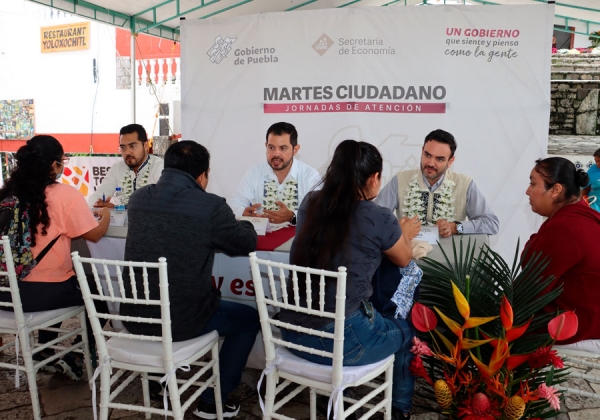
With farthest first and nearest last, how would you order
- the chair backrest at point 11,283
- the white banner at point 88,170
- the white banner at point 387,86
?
the white banner at point 88,170, the white banner at point 387,86, the chair backrest at point 11,283

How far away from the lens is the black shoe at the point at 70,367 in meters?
2.50

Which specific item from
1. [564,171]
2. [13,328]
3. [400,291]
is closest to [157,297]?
[13,328]

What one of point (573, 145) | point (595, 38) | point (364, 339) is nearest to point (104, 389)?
point (364, 339)

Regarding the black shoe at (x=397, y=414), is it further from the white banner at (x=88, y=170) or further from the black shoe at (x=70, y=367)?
the white banner at (x=88, y=170)

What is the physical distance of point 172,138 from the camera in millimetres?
7582

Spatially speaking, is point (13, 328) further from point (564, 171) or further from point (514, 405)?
point (564, 171)

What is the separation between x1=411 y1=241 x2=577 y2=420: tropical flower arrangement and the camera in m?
1.65

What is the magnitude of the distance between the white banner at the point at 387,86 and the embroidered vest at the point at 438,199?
1.36 metres

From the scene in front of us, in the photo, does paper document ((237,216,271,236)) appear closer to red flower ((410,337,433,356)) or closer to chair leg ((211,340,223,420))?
chair leg ((211,340,223,420))

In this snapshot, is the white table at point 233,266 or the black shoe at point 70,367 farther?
the black shoe at point 70,367

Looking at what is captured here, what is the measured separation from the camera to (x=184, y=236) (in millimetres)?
1855

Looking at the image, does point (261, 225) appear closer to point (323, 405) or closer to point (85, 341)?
point (323, 405)

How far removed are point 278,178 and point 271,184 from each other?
0.25 feet

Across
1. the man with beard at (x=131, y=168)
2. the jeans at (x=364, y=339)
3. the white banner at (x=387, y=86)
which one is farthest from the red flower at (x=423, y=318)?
the white banner at (x=387, y=86)
